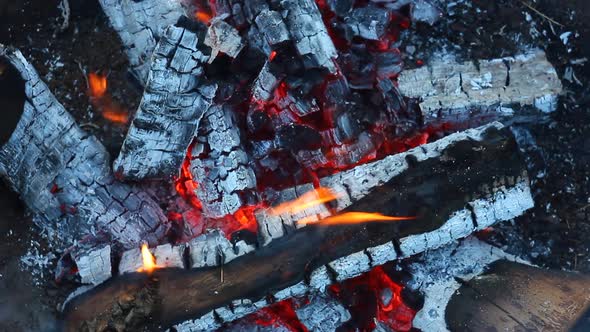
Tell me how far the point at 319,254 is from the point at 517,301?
116 centimetres

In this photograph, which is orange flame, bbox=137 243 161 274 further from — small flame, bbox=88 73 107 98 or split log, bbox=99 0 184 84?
small flame, bbox=88 73 107 98

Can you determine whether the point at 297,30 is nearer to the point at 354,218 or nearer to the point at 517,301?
the point at 354,218

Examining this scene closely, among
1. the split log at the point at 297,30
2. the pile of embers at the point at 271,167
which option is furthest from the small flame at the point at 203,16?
the split log at the point at 297,30

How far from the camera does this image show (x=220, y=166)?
3441 mm

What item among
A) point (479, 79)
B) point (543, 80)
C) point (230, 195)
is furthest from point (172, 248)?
→ point (543, 80)

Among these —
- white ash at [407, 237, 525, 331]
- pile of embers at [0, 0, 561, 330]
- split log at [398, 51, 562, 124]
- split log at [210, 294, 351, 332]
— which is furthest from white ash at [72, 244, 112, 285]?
split log at [398, 51, 562, 124]

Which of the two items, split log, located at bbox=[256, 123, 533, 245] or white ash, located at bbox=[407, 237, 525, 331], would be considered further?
white ash, located at bbox=[407, 237, 525, 331]

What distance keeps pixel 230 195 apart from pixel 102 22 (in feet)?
5.36

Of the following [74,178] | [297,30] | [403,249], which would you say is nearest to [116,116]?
[74,178]

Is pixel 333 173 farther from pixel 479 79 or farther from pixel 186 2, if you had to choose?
pixel 186 2

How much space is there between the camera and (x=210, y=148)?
3.47 meters

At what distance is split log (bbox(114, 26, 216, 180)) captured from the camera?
3348 mm

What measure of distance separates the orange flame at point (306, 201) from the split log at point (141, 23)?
4.25 feet

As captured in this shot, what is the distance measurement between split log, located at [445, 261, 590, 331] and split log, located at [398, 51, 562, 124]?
3.14 ft
